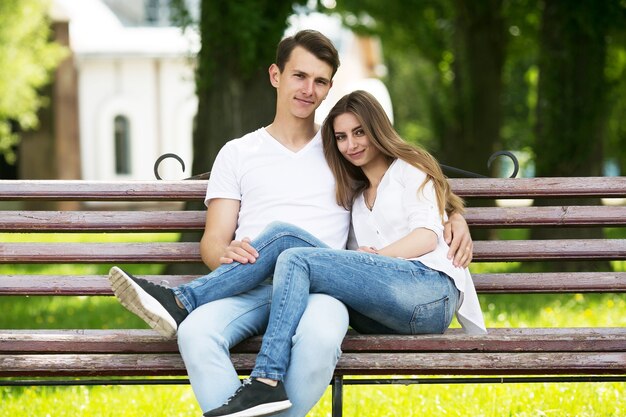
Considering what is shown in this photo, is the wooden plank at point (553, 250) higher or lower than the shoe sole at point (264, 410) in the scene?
higher

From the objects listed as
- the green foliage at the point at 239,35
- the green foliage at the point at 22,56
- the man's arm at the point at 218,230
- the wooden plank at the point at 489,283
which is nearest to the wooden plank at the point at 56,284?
the wooden plank at the point at 489,283

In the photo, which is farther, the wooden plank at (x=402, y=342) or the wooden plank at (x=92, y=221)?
the wooden plank at (x=92, y=221)

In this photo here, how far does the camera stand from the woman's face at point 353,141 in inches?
166

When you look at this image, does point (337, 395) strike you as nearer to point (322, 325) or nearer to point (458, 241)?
point (322, 325)

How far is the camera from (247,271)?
3912 millimetres

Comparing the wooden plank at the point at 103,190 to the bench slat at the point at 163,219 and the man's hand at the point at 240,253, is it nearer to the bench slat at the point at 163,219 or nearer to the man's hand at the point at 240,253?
the bench slat at the point at 163,219

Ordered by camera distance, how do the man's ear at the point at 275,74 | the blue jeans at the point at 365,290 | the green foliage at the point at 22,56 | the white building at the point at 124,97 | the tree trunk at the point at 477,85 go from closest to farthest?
the blue jeans at the point at 365,290 < the man's ear at the point at 275,74 < the tree trunk at the point at 477,85 < the green foliage at the point at 22,56 < the white building at the point at 124,97

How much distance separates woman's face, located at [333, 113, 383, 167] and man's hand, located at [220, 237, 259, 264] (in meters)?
0.61

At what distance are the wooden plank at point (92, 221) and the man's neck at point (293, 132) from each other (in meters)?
0.56

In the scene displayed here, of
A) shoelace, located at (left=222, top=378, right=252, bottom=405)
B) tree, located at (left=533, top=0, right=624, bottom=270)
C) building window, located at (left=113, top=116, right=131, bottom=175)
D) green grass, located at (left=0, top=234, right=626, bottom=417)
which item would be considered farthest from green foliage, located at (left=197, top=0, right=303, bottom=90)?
building window, located at (left=113, top=116, right=131, bottom=175)

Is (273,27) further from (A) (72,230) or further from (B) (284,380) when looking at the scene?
(B) (284,380)

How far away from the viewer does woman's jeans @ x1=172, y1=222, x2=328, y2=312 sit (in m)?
3.89

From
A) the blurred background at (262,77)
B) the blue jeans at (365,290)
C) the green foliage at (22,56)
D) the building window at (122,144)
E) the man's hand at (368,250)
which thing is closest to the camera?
the blue jeans at (365,290)

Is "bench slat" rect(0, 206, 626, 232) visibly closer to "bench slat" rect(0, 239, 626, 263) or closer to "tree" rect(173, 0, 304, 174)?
"bench slat" rect(0, 239, 626, 263)
